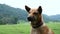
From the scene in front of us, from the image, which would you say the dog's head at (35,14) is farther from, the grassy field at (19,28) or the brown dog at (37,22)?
the grassy field at (19,28)

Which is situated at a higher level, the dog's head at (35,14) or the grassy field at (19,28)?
the dog's head at (35,14)

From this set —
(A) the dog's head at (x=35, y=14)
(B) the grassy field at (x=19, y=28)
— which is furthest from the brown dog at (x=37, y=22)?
Result: (B) the grassy field at (x=19, y=28)

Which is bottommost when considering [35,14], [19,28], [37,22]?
[19,28]

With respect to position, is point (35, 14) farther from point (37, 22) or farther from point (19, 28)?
point (19, 28)

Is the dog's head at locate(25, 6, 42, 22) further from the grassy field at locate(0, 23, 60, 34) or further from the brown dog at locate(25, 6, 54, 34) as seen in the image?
the grassy field at locate(0, 23, 60, 34)

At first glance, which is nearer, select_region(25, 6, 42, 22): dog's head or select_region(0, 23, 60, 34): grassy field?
select_region(25, 6, 42, 22): dog's head

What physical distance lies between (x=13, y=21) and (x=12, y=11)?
0.99m

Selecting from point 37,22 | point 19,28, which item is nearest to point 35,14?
point 37,22

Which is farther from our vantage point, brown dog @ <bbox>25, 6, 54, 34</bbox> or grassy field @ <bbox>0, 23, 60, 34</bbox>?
grassy field @ <bbox>0, 23, 60, 34</bbox>

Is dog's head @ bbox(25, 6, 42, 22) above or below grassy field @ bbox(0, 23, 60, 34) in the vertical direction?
above

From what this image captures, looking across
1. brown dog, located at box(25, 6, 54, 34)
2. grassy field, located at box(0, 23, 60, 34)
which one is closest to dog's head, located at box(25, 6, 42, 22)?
brown dog, located at box(25, 6, 54, 34)

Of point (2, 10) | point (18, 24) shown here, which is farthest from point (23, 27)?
point (2, 10)

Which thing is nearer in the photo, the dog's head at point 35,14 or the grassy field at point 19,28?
the dog's head at point 35,14

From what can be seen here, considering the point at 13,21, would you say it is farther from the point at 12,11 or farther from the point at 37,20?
the point at 37,20
